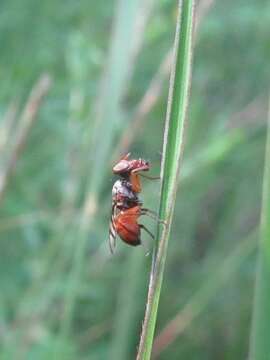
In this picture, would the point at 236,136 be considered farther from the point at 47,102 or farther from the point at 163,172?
the point at 163,172

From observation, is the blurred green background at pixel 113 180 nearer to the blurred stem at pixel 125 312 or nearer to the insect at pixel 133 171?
the blurred stem at pixel 125 312

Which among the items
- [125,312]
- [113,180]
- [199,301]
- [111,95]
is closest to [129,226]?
[111,95]

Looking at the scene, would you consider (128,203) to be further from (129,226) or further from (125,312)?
(125,312)

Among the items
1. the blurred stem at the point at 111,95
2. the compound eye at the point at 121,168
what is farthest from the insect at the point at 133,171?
the blurred stem at the point at 111,95

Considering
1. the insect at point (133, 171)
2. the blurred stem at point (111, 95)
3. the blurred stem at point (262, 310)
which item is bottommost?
the blurred stem at point (262, 310)

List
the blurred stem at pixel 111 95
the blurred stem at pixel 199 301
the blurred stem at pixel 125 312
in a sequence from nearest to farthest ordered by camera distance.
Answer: the blurred stem at pixel 111 95, the blurred stem at pixel 125 312, the blurred stem at pixel 199 301

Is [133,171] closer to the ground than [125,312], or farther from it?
farther from it

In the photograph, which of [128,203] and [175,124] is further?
[128,203]
